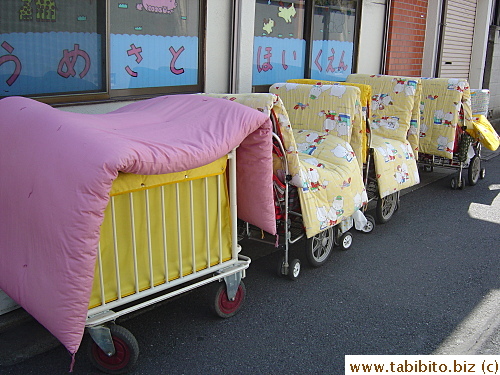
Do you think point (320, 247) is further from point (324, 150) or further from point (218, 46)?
point (218, 46)

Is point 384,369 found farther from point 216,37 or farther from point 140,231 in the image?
point 216,37

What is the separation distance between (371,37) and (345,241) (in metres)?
4.71

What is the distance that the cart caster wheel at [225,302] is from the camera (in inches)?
156

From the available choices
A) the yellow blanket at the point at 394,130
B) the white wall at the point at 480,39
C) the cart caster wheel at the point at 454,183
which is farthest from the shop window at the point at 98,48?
the white wall at the point at 480,39

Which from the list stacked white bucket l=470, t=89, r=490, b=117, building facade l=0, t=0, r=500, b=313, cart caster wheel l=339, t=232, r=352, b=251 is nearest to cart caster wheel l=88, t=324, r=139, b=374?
building facade l=0, t=0, r=500, b=313

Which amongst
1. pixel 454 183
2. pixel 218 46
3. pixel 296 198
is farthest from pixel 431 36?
pixel 296 198

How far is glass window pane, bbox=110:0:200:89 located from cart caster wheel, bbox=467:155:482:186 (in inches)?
167

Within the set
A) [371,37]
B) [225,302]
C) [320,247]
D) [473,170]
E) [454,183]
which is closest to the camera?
[225,302]

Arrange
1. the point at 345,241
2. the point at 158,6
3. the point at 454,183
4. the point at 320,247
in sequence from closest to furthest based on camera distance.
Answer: the point at 320,247
the point at 345,241
the point at 158,6
the point at 454,183

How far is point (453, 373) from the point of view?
138 inches

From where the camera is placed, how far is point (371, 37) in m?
9.03

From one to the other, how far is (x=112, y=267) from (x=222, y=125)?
3.55 feet

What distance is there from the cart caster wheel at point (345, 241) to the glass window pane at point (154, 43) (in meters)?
2.32

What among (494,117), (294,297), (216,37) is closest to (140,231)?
(294,297)
